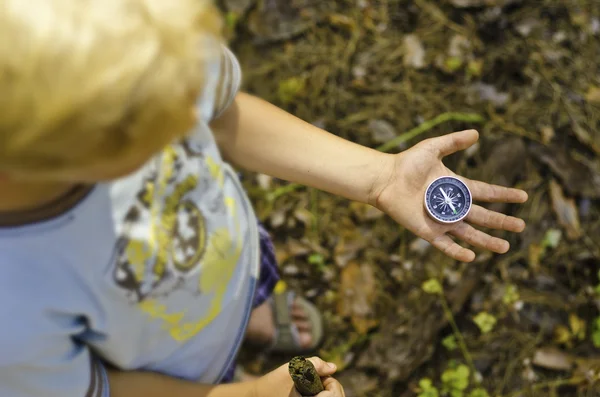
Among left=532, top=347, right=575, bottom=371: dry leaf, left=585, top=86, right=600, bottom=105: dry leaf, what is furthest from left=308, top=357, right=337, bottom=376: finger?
left=585, top=86, right=600, bottom=105: dry leaf

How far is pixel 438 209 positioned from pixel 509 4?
2.06 m

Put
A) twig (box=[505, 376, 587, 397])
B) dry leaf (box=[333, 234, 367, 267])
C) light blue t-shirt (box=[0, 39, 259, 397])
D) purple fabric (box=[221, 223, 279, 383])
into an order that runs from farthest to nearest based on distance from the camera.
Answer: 1. dry leaf (box=[333, 234, 367, 267])
2. twig (box=[505, 376, 587, 397])
3. purple fabric (box=[221, 223, 279, 383])
4. light blue t-shirt (box=[0, 39, 259, 397])

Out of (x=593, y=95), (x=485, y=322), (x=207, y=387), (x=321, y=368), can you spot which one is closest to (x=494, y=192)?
(x=321, y=368)

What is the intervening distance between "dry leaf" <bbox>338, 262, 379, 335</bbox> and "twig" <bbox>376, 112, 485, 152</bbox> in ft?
2.37

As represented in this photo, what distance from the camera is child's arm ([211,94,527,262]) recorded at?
2061 mm

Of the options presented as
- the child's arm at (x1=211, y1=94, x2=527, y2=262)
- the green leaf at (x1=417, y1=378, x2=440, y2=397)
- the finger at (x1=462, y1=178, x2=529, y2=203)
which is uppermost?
the child's arm at (x1=211, y1=94, x2=527, y2=262)

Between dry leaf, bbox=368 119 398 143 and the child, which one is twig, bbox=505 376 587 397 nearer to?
the child

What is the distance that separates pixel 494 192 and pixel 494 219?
11cm

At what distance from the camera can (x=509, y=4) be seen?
3631mm

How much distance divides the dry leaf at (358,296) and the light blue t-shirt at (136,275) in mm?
1240

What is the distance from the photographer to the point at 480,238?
2.19 meters

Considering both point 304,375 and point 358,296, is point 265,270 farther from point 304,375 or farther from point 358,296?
point 358,296

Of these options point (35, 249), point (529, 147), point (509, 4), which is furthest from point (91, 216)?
point (509, 4)

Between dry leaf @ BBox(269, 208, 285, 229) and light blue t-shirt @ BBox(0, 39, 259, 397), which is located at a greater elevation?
light blue t-shirt @ BBox(0, 39, 259, 397)
